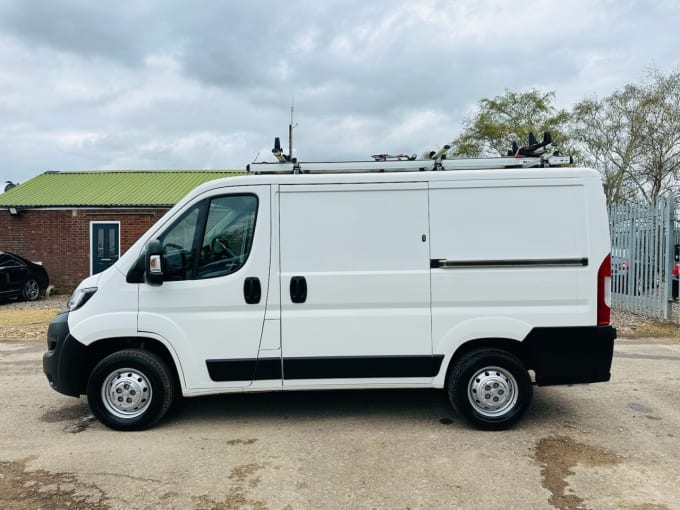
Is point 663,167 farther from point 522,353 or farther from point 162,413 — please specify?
point 162,413

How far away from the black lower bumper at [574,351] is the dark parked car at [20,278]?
14210 millimetres

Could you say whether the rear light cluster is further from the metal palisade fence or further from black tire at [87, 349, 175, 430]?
the metal palisade fence

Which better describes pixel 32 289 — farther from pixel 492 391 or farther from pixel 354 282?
pixel 492 391

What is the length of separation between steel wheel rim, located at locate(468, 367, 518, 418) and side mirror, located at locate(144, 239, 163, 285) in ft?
9.17

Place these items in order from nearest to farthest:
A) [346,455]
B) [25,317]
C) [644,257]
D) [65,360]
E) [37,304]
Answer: [346,455], [65,360], [644,257], [25,317], [37,304]

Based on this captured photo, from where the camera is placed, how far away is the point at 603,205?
4.60m

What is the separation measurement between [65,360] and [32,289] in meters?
12.2

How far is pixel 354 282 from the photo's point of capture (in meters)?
4.57

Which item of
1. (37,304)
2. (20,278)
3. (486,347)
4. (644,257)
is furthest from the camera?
(20,278)

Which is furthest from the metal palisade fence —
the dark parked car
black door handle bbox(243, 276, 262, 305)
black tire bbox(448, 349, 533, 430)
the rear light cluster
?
the dark parked car

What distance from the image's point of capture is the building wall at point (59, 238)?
56.4ft

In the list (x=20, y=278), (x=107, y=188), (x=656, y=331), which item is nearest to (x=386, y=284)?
(x=656, y=331)

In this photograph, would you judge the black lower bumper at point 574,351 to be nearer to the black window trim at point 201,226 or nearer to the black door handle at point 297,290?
the black door handle at point 297,290

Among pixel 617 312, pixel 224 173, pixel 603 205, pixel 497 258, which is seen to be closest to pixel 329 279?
pixel 497 258
